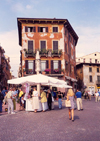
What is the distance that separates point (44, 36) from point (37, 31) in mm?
1395

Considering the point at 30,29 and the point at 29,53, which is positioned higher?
the point at 30,29

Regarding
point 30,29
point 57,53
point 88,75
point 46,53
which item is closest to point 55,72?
point 57,53

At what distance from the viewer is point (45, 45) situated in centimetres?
3553

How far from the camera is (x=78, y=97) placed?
623 inches

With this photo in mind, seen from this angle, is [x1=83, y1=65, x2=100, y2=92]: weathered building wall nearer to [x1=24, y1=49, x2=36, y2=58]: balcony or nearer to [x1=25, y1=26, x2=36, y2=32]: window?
[x1=25, y1=26, x2=36, y2=32]: window

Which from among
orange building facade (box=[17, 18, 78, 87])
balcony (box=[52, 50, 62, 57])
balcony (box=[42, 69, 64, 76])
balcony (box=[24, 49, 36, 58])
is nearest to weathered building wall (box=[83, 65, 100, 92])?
orange building facade (box=[17, 18, 78, 87])

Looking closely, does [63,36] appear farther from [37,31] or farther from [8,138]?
[8,138]

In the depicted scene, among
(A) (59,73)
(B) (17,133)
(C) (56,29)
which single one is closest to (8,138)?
(B) (17,133)

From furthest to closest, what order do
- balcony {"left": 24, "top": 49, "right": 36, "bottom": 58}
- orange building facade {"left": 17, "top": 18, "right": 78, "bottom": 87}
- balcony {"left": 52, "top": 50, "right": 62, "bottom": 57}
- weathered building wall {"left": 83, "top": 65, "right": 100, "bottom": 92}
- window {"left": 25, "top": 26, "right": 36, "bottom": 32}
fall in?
weathered building wall {"left": 83, "top": 65, "right": 100, "bottom": 92}
window {"left": 25, "top": 26, "right": 36, "bottom": 32}
balcony {"left": 52, "top": 50, "right": 62, "bottom": 57}
orange building facade {"left": 17, "top": 18, "right": 78, "bottom": 87}
balcony {"left": 24, "top": 49, "right": 36, "bottom": 58}

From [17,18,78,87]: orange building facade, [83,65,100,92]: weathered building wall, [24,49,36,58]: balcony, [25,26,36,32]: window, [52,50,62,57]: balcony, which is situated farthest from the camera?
[83,65,100,92]: weathered building wall

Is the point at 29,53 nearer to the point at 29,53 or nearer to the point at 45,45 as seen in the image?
the point at 29,53

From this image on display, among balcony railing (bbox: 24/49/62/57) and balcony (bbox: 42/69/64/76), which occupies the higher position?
balcony railing (bbox: 24/49/62/57)

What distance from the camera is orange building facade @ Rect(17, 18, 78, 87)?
3484 cm

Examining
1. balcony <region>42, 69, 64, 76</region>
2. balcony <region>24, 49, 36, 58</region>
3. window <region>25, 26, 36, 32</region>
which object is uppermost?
window <region>25, 26, 36, 32</region>
